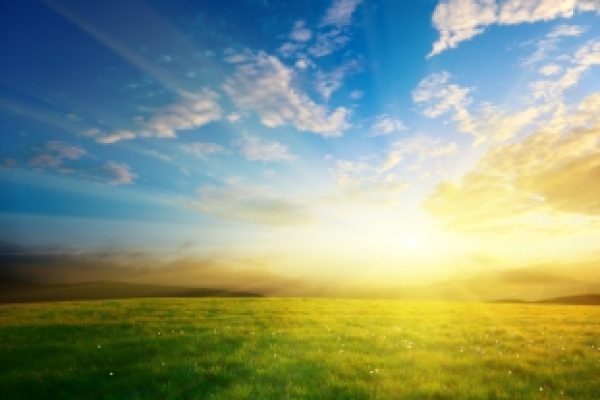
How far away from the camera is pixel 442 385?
37.6ft

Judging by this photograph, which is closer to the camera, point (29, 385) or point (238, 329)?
point (29, 385)

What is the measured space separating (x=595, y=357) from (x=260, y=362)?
11.4 metres

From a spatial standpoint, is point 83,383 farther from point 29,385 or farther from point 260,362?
point 260,362

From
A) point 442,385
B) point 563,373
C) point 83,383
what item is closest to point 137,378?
point 83,383

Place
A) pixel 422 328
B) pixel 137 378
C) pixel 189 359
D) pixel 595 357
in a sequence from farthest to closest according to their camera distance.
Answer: pixel 422 328
pixel 595 357
pixel 189 359
pixel 137 378

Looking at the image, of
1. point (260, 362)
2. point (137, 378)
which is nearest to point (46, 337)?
A: point (137, 378)

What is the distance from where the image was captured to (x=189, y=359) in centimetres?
→ 1409

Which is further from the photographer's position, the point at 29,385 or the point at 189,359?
the point at 189,359

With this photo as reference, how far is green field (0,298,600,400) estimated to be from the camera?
1107 cm

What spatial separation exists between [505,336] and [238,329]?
12252 mm

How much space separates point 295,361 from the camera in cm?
1362

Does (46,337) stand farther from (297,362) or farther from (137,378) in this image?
(297,362)

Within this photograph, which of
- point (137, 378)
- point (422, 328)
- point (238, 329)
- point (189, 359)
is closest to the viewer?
point (137, 378)

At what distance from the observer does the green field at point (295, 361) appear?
1107cm
